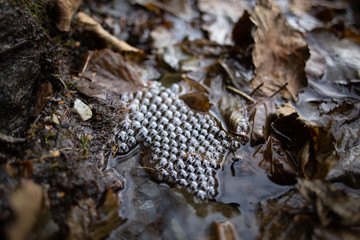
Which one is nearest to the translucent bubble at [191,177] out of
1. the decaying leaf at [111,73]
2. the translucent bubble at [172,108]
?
the translucent bubble at [172,108]

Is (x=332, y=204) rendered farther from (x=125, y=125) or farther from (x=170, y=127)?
(x=125, y=125)

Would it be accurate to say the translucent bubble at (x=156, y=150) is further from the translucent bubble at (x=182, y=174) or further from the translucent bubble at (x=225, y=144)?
the translucent bubble at (x=225, y=144)

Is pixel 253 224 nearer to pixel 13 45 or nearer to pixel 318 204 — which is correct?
pixel 318 204

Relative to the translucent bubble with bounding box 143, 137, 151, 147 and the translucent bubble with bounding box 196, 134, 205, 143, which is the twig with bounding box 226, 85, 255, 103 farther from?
the translucent bubble with bounding box 143, 137, 151, 147

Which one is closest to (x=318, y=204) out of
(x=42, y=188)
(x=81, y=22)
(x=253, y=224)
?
(x=253, y=224)

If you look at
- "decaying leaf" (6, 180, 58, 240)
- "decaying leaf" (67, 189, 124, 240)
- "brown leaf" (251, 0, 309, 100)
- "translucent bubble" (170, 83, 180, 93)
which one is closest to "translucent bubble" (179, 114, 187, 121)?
"translucent bubble" (170, 83, 180, 93)
